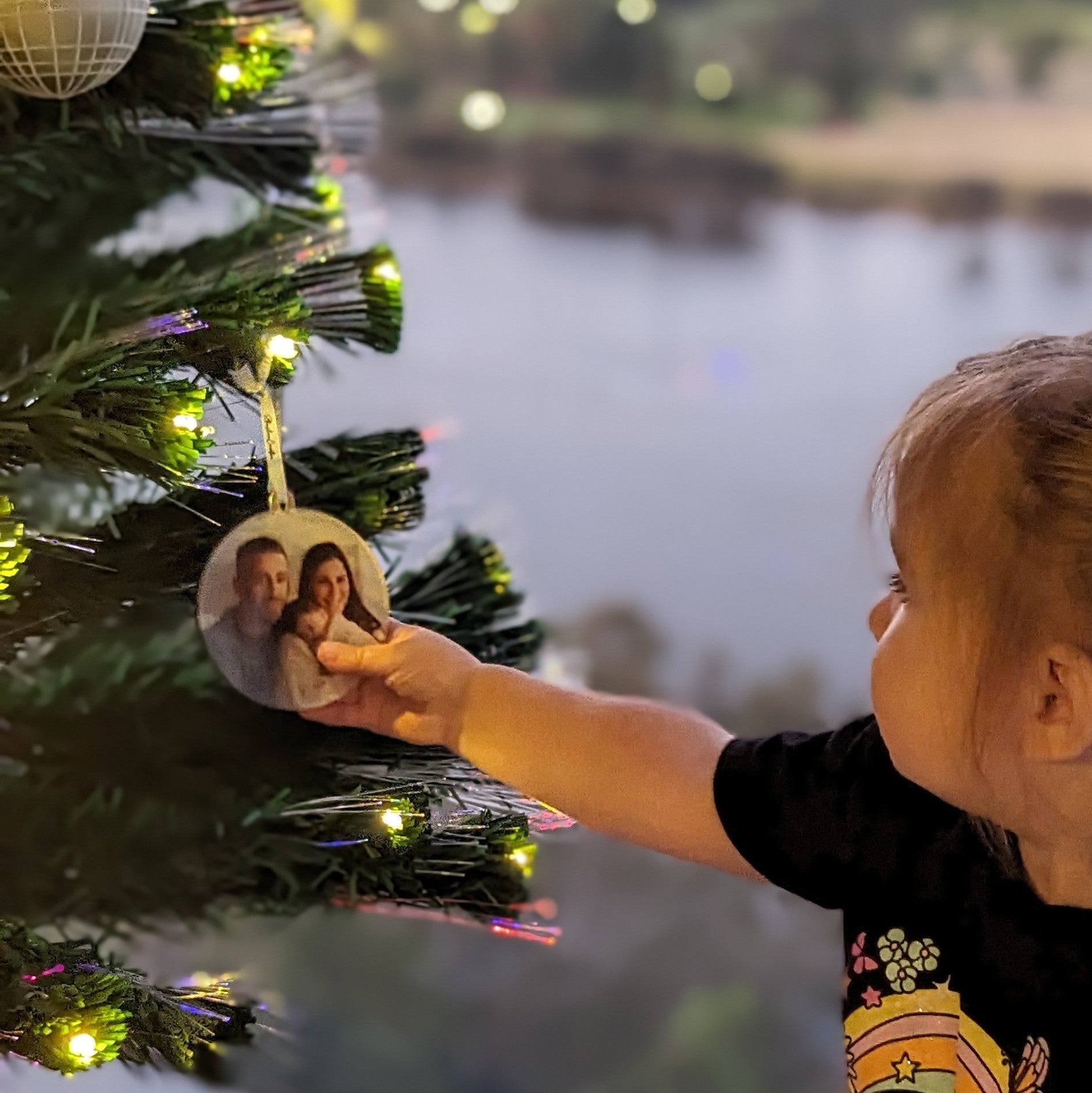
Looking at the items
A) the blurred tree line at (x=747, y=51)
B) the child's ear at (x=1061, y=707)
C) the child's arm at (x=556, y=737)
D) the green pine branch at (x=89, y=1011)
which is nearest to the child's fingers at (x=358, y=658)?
the child's arm at (x=556, y=737)

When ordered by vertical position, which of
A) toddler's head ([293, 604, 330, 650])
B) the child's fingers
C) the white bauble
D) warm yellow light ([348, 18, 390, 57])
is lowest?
the child's fingers

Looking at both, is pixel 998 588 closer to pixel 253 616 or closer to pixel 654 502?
pixel 253 616

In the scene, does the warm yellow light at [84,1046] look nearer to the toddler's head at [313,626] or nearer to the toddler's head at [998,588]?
the toddler's head at [313,626]

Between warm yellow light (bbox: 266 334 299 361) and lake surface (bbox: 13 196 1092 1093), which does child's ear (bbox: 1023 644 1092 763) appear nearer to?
warm yellow light (bbox: 266 334 299 361)

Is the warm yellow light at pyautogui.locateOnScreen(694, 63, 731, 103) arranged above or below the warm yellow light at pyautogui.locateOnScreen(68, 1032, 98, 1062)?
above

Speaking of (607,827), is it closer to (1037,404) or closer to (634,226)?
(1037,404)

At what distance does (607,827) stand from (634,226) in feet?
2.07

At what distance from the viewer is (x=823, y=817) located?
19.3 inches

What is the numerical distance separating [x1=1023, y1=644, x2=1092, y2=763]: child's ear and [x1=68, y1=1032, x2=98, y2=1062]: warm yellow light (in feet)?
1.01

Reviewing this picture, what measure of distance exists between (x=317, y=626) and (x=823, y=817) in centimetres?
20

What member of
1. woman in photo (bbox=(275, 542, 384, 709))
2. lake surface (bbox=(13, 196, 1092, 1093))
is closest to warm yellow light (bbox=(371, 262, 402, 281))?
woman in photo (bbox=(275, 542, 384, 709))

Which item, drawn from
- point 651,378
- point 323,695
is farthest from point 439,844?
point 651,378

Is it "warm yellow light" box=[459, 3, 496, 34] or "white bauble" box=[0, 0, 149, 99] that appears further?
"warm yellow light" box=[459, 3, 496, 34]

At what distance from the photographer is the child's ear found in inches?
16.5
